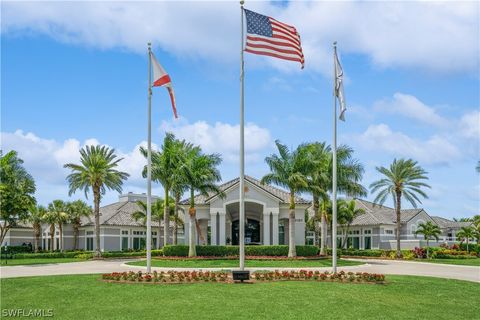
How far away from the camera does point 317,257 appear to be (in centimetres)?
4262

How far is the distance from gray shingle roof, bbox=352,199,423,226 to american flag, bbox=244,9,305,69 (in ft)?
140

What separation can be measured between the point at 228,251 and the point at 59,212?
30828mm

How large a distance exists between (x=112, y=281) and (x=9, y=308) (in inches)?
236

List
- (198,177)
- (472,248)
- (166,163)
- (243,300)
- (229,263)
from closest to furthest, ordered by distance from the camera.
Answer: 1. (243,300)
2. (229,263)
3. (198,177)
4. (166,163)
5. (472,248)

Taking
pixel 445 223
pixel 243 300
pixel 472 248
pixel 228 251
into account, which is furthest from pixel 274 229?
pixel 445 223

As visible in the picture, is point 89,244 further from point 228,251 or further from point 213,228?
point 228,251

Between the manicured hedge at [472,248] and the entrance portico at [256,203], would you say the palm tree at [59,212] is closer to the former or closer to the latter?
the entrance portico at [256,203]

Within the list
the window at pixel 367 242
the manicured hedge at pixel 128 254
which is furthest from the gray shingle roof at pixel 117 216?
the window at pixel 367 242

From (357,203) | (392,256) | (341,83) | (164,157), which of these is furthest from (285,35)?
(357,203)

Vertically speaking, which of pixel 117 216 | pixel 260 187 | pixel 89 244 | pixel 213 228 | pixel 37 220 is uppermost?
pixel 260 187

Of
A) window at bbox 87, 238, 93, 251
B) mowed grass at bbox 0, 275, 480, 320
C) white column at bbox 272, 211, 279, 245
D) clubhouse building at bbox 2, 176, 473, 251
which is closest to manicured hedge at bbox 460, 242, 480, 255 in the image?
clubhouse building at bbox 2, 176, 473, 251

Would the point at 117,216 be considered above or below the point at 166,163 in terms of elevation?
below

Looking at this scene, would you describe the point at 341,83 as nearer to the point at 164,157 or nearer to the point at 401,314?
the point at 401,314

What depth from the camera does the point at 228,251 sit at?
142 feet
